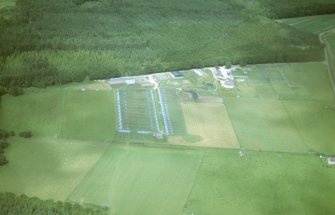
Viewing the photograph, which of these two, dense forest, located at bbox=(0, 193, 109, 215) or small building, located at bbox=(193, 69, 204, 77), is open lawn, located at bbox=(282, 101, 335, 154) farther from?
dense forest, located at bbox=(0, 193, 109, 215)

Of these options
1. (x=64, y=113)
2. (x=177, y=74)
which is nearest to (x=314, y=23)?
(x=177, y=74)

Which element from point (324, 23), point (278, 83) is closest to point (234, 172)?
point (278, 83)

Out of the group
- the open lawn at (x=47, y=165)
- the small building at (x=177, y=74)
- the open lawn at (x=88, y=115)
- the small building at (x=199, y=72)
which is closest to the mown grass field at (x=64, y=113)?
the open lawn at (x=88, y=115)

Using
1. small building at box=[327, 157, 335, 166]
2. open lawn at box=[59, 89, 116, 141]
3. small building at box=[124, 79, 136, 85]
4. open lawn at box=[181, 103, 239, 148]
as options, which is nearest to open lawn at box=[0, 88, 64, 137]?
open lawn at box=[59, 89, 116, 141]

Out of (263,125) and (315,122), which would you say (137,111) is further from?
(315,122)

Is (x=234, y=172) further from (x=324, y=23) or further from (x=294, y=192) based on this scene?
(x=324, y=23)
